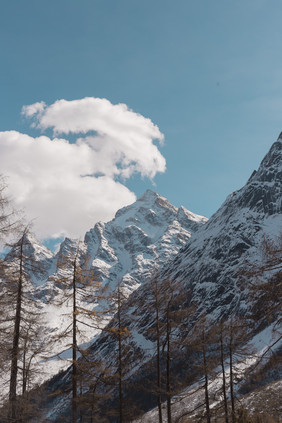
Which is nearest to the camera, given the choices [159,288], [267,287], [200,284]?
[267,287]

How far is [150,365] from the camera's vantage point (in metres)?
17.1

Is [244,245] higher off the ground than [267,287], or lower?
higher

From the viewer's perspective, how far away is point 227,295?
537 feet

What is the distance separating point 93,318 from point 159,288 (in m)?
3.68

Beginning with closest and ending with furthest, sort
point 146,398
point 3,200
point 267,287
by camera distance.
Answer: point 267,287, point 3,200, point 146,398

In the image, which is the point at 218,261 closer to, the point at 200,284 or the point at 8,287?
the point at 200,284

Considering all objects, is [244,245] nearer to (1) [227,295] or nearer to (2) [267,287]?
(1) [227,295]

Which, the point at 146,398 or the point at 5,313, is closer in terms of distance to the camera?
the point at 5,313

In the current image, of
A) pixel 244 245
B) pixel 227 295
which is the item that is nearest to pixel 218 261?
pixel 244 245

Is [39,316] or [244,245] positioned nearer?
[39,316]

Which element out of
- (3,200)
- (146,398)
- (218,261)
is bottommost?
(146,398)

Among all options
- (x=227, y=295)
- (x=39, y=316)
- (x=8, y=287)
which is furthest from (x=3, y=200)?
(x=227, y=295)

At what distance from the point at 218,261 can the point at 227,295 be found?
33074 millimetres

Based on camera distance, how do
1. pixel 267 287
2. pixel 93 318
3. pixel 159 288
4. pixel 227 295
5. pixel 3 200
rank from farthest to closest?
pixel 227 295, pixel 159 288, pixel 93 318, pixel 3 200, pixel 267 287
